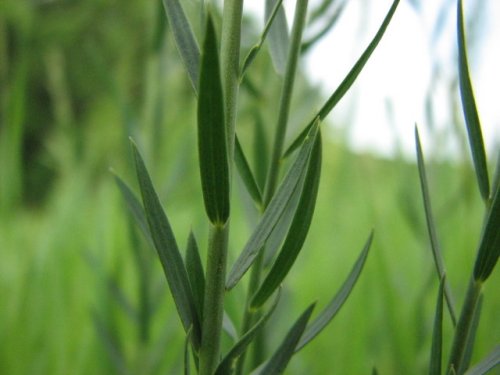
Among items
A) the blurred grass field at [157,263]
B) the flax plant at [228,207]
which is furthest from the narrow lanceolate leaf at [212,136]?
the blurred grass field at [157,263]

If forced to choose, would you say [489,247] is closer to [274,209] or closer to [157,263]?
[274,209]

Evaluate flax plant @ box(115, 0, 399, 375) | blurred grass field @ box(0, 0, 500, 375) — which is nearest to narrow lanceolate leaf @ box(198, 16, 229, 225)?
flax plant @ box(115, 0, 399, 375)

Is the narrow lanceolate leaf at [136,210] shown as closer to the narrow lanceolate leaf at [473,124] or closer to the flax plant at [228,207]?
the flax plant at [228,207]

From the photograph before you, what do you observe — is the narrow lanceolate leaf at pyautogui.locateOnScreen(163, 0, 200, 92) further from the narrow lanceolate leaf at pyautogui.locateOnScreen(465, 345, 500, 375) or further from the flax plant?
the narrow lanceolate leaf at pyautogui.locateOnScreen(465, 345, 500, 375)

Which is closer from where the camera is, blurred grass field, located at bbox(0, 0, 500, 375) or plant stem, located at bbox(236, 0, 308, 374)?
plant stem, located at bbox(236, 0, 308, 374)

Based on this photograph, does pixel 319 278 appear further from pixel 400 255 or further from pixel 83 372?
pixel 83 372

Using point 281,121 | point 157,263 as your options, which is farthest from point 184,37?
point 157,263
